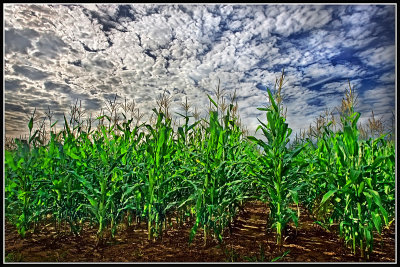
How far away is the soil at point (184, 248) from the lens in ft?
7.36

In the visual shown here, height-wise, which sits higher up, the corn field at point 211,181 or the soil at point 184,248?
the corn field at point 211,181

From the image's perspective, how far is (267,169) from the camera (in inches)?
99.7

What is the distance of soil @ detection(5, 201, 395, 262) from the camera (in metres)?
2.24

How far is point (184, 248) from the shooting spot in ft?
7.95

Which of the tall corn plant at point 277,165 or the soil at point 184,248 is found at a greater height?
the tall corn plant at point 277,165

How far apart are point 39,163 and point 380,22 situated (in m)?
4.40

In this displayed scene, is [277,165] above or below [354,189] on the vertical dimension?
above

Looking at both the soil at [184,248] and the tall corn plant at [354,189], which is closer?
the tall corn plant at [354,189]

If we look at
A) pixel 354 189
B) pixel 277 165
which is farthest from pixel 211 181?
pixel 354 189

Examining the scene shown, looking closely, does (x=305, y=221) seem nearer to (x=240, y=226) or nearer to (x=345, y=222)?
(x=240, y=226)

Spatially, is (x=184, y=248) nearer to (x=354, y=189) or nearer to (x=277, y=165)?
(x=277, y=165)

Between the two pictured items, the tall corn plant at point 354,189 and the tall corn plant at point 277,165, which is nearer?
the tall corn plant at point 354,189

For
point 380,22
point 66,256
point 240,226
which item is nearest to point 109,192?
point 66,256

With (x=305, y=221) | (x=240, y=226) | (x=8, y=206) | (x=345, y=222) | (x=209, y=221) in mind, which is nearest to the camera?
(x=345, y=222)
